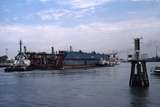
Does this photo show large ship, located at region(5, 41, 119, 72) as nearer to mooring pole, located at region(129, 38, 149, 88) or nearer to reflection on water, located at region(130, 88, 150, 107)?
mooring pole, located at region(129, 38, 149, 88)

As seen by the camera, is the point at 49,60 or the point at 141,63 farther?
the point at 49,60

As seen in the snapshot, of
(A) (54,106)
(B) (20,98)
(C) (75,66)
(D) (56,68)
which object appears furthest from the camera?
(C) (75,66)

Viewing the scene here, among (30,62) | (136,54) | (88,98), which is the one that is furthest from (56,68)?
(88,98)

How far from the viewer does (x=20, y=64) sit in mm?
153875

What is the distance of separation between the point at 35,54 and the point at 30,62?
26.9ft

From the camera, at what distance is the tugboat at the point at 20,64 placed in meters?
145

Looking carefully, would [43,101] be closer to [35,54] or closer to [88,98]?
[88,98]

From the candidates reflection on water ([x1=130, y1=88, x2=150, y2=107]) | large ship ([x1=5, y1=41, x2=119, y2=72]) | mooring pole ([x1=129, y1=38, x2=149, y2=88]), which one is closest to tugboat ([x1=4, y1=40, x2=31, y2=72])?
large ship ([x1=5, y1=41, x2=119, y2=72])

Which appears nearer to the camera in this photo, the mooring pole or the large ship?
the mooring pole

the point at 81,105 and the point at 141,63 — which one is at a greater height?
the point at 141,63

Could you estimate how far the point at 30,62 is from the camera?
6467 inches

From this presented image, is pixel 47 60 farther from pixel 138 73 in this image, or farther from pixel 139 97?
pixel 139 97

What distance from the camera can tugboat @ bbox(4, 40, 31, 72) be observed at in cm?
14538

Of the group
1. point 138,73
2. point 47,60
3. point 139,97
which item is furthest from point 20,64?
point 139,97
